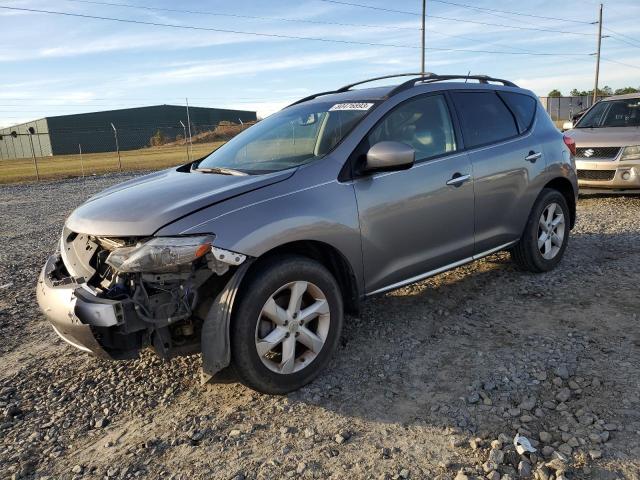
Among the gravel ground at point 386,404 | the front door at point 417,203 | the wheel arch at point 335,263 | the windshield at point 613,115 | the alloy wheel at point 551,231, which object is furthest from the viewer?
the windshield at point 613,115

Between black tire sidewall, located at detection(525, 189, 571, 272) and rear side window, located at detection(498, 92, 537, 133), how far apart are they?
66 cm

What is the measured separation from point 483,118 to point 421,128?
83 cm

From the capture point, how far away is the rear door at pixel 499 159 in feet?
14.1

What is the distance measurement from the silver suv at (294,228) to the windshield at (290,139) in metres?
0.02

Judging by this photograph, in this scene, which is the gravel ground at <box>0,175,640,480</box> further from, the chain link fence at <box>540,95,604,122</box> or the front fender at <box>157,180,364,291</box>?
the chain link fence at <box>540,95,604,122</box>

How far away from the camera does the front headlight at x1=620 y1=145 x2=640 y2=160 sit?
8086 mm

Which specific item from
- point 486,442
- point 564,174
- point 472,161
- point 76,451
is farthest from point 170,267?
point 564,174

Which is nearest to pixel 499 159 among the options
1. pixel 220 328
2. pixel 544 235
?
pixel 544 235

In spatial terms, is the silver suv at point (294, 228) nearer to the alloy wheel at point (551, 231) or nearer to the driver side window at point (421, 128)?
the driver side window at point (421, 128)

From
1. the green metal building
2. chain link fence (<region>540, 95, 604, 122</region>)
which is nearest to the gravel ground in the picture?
the green metal building

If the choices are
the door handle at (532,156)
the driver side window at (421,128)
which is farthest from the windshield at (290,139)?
the door handle at (532,156)

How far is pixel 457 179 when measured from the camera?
13.3ft

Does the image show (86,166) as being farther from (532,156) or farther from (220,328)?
(220,328)

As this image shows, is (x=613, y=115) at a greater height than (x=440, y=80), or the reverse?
(x=440, y=80)
